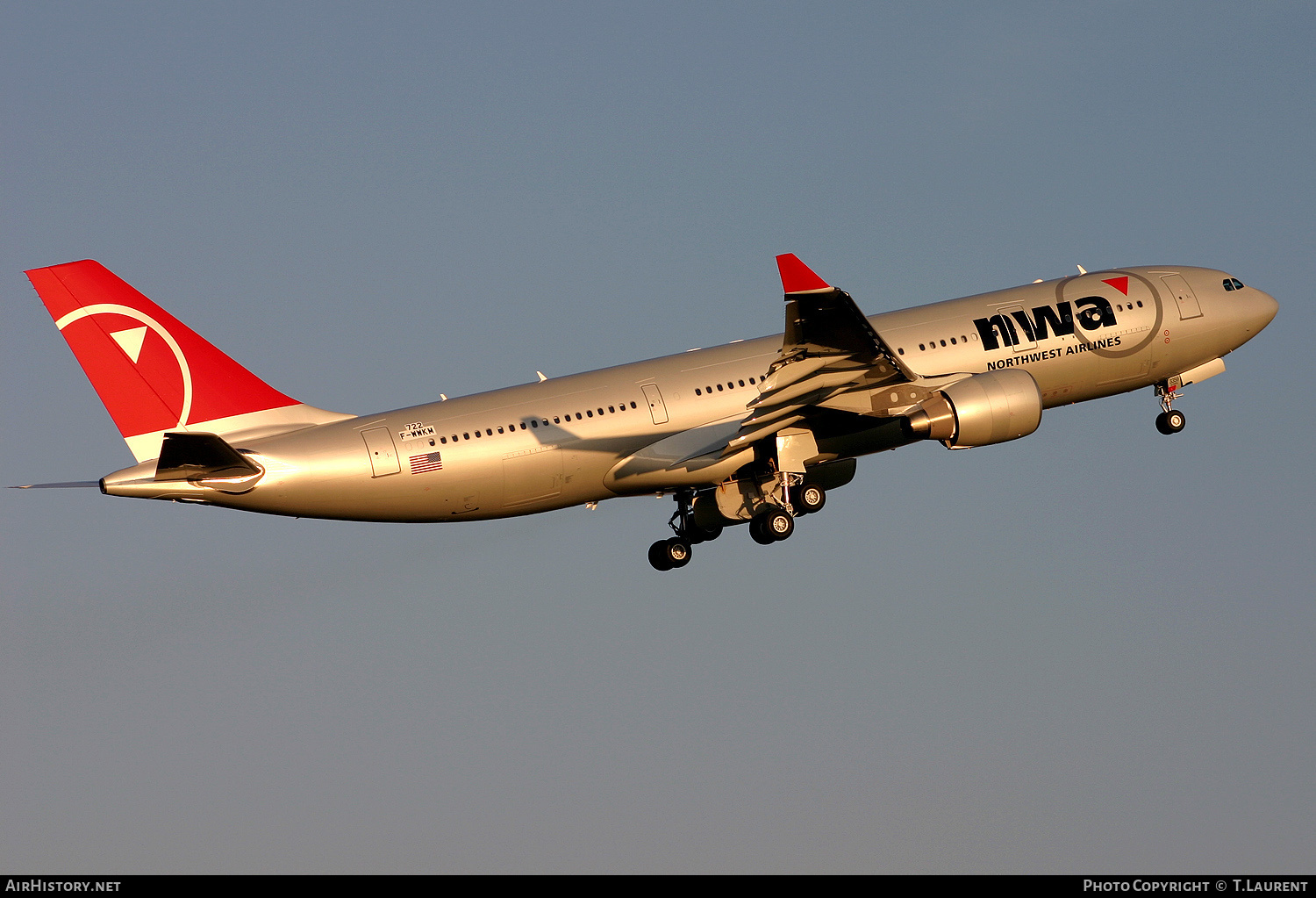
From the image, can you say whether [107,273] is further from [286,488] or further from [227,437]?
[286,488]

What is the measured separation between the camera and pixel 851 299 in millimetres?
31641

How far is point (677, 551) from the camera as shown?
4122cm

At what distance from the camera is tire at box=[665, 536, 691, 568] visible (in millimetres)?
41188

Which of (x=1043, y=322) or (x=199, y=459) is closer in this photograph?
(x=199, y=459)

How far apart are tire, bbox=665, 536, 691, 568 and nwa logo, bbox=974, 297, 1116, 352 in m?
10.1

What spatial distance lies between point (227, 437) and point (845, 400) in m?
15.4

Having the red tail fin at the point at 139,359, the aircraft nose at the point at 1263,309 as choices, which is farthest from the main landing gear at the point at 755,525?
the aircraft nose at the point at 1263,309

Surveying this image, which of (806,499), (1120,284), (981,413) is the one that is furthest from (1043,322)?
(806,499)

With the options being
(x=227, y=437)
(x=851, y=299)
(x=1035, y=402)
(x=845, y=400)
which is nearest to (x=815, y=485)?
(x=845, y=400)

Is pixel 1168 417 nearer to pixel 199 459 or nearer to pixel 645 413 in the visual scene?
pixel 645 413

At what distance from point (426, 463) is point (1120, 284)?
2106 cm

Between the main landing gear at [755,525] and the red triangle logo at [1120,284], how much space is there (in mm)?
10280
